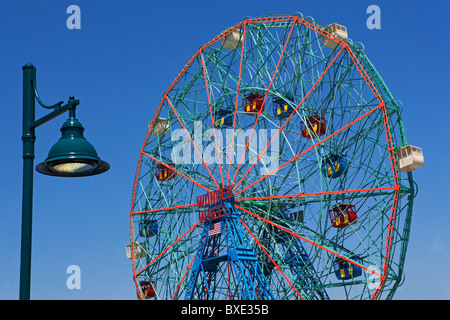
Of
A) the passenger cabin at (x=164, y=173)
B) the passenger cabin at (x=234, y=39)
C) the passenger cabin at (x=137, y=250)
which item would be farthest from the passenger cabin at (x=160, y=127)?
the passenger cabin at (x=234, y=39)

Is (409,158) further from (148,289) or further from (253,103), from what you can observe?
(148,289)

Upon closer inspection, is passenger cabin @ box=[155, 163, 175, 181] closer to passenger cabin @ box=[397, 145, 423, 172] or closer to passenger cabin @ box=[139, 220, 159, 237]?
passenger cabin @ box=[139, 220, 159, 237]

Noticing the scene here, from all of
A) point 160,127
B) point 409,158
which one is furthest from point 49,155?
point 160,127

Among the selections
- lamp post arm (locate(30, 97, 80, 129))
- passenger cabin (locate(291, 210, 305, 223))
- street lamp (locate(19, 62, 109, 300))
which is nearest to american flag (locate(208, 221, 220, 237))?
passenger cabin (locate(291, 210, 305, 223))

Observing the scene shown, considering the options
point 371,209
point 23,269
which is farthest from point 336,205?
point 23,269

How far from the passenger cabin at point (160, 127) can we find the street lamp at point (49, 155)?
35697 mm

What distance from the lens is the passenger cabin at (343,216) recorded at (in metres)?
36.6

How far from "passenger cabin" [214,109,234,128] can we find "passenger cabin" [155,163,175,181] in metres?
4.19

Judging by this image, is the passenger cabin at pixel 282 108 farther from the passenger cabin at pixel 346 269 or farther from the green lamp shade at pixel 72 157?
the green lamp shade at pixel 72 157

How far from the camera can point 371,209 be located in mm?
36000

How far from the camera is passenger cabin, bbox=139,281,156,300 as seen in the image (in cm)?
4519

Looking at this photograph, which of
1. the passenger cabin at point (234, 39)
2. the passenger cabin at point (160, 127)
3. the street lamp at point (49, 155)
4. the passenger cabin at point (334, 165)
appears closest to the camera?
the street lamp at point (49, 155)
